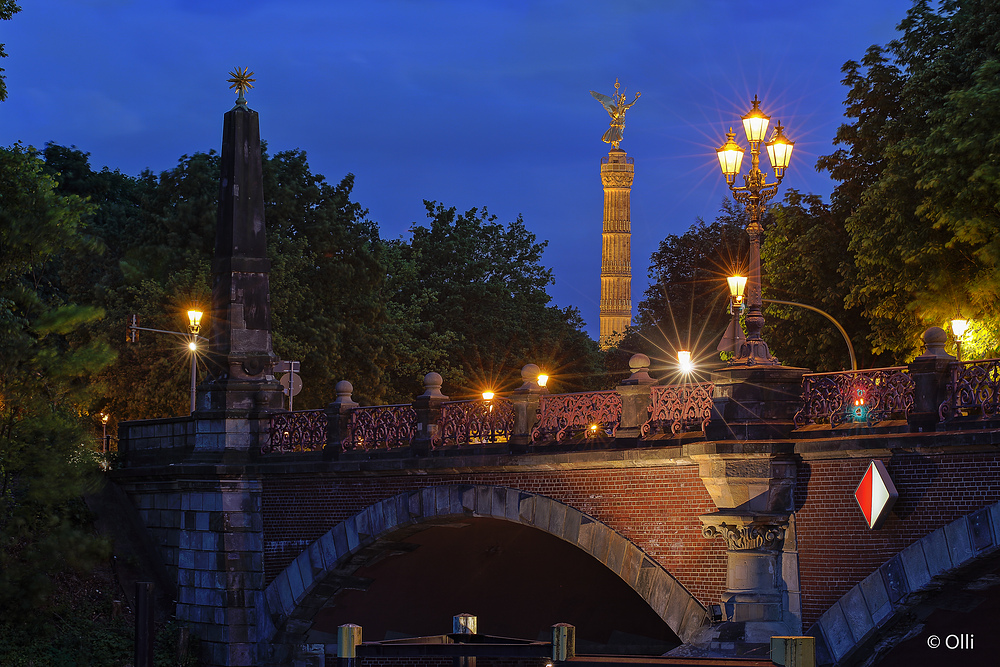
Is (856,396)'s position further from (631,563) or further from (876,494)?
(631,563)

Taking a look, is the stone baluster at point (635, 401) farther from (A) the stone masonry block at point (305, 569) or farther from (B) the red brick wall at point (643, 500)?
(A) the stone masonry block at point (305, 569)

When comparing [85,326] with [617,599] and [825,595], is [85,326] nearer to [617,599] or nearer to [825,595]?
[617,599]

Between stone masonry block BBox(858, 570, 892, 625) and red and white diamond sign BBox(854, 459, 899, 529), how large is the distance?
2.01 ft

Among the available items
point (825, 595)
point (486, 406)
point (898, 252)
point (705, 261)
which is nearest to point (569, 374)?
point (705, 261)

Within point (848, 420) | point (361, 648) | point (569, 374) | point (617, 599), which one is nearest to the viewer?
point (361, 648)

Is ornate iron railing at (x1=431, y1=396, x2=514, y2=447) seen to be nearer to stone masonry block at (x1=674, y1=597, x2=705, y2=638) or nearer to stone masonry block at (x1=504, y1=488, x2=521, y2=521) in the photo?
stone masonry block at (x1=504, y1=488, x2=521, y2=521)

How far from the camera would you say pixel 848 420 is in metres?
14.8

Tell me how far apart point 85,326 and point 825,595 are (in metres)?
28.5

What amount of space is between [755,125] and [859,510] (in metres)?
5.21

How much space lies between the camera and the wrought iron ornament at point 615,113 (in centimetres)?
7550

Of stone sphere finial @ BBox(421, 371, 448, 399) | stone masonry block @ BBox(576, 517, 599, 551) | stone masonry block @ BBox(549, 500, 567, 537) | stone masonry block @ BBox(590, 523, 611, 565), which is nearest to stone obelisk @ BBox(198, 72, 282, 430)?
stone sphere finial @ BBox(421, 371, 448, 399)

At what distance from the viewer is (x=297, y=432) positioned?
910 inches

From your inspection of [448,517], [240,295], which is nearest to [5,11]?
[240,295]

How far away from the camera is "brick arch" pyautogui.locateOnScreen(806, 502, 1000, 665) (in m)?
13.6
